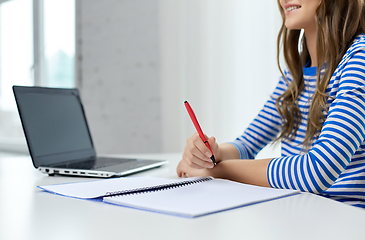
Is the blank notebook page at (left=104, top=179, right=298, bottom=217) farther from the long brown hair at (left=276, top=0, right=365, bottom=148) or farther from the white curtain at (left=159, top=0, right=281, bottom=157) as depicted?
the white curtain at (left=159, top=0, right=281, bottom=157)

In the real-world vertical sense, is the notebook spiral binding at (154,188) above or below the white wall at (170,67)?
below

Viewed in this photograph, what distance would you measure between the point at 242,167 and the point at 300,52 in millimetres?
572

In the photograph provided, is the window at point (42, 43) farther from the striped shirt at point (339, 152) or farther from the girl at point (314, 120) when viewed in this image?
the striped shirt at point (339, 152)

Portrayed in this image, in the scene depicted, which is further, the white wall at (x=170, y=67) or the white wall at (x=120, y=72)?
the white wall at (x=120, y=72)

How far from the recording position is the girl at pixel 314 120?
2.17 feet

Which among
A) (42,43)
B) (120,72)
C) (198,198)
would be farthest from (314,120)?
(42,43)

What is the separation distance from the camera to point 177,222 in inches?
17.3

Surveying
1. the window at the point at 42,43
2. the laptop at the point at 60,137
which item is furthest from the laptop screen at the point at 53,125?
the window at the point at 42,43

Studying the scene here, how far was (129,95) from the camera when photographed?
2.66m

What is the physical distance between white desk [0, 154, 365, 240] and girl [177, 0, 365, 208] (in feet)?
0.35

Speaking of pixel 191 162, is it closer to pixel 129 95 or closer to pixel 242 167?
pixel 242 167

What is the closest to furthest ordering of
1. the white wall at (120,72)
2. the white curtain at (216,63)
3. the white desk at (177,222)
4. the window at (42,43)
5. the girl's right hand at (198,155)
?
the white desk at (177,222), the girl's right hand at (198,155), the white curtain at (216,63), the white wall at (120,72), the window at (42,43)

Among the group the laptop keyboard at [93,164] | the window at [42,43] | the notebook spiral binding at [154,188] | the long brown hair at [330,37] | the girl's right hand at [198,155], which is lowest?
the laptop keyboard at [93,164]

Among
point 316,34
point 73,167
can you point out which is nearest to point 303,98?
point 316,34
